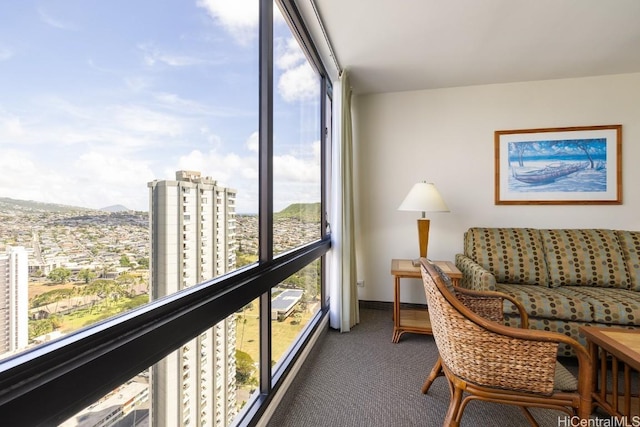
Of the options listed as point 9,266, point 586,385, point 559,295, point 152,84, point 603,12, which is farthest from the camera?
point 559,295

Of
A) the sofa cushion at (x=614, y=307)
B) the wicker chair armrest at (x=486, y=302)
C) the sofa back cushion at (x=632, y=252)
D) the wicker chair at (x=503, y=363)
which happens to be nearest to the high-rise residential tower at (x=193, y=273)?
the wicker chair at (x=503, y=363)

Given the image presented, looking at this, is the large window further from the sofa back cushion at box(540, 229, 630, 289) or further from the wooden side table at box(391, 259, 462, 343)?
the sofa back cushion at box(540, 229, 630, 289)

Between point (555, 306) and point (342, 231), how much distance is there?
1717mm

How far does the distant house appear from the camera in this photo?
5.85ft

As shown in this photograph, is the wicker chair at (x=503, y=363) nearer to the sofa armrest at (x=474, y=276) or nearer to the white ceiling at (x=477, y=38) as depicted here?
the sofa armrest at (x=474, y=276)

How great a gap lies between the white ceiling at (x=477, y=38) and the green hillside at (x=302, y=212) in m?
1.32

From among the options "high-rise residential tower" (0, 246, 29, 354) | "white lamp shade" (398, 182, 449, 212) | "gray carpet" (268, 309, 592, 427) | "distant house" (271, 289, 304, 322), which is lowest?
"gray carpet" (268, 309, 592, 427)

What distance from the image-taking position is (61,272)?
62cm

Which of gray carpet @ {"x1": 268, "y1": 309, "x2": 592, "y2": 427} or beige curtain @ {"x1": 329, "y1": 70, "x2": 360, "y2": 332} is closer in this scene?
gray carpet @ {"x1": 268, "y1": 309, "x2": 592, "y2": 427}

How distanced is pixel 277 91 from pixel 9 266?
1545 mm

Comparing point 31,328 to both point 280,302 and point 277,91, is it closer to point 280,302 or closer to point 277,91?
point 280,302

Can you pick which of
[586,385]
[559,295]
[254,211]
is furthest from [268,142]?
[559,295]

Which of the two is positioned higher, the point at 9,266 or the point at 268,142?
the point at 268,142

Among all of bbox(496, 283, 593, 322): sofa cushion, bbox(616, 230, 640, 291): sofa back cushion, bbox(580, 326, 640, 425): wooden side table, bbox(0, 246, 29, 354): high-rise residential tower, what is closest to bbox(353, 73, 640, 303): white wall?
bbox(616, 230, 640, 291): sofa back cushion
